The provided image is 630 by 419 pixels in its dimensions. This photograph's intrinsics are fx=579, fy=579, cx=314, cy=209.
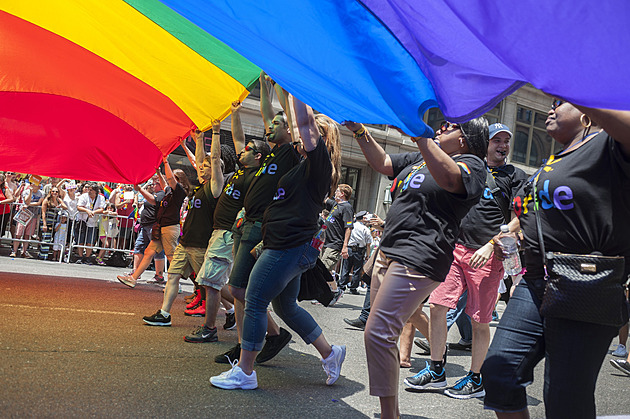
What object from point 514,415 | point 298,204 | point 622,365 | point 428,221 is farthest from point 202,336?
point 622,365

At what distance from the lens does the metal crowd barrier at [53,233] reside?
12.9 metres

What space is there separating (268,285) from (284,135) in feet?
4.35

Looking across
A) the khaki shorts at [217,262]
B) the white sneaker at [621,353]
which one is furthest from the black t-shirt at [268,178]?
the white sneaker at [621,353]

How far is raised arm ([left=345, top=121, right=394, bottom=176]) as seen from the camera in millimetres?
3412

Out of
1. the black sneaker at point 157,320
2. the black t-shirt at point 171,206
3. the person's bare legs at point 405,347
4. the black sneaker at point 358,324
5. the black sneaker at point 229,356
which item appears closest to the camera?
the black sneaker at point 229,356

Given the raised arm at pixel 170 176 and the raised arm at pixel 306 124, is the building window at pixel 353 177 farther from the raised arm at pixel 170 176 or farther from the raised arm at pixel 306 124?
the raised arm at pixel 306 124

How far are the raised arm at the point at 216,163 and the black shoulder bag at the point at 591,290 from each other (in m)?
3.79

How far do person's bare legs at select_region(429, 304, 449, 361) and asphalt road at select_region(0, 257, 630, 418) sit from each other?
0.34 meters

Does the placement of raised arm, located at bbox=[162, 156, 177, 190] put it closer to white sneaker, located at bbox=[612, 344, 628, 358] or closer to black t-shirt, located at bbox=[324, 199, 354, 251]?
black t-shirt, located at bbox=[324, 199, 354, 251]

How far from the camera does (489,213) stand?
5215 millimetres

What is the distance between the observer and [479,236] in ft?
16.6

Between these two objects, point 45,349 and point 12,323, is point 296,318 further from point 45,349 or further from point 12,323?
point 12,323

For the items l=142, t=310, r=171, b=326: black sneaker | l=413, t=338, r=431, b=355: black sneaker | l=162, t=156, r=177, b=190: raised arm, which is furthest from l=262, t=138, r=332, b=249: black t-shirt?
l=162, t=156, r=177, b=190: raised arm

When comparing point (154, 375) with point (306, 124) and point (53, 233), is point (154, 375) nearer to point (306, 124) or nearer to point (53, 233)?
point (306, 124)
